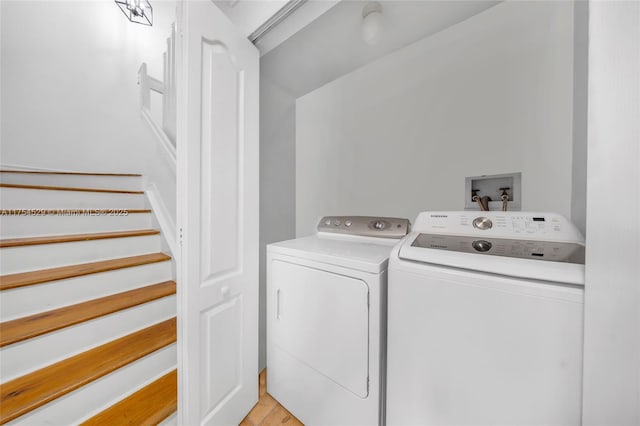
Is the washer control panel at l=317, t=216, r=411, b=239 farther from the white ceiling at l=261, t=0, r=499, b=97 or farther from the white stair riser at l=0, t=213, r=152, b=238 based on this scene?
the white stair riser at l=0, t=213, r=152, b=238

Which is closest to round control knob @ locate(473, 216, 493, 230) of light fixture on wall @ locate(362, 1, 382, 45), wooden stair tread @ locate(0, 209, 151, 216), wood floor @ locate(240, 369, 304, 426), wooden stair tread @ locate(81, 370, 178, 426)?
light fixture on wall @ locate(362, 1, 382, 45)

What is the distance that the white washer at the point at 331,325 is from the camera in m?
0.98

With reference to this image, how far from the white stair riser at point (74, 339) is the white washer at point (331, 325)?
94 centimetres

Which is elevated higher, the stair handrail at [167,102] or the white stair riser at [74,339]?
the stair handrail at [167,102]

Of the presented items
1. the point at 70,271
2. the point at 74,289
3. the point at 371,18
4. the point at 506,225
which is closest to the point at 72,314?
the point at 74,289

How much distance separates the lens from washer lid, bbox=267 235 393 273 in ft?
3.24

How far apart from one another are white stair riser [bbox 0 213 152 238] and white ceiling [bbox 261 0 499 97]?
186 cm

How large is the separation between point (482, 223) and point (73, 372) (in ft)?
7.00

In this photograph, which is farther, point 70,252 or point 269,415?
point 70,252

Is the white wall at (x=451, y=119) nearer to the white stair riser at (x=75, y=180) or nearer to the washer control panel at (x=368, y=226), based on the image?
the washer control panel at (x=368, y=226)

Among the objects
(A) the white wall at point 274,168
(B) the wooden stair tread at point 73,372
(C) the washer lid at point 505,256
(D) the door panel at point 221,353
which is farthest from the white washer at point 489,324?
(B) the wooden stair tread at point 73,372

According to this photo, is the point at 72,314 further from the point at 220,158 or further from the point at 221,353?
the point at 220,158

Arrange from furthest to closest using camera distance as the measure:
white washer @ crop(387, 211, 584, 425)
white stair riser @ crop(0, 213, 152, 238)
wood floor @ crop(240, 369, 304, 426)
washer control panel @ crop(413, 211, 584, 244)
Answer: white stair riser @ crop(0, 213, 152, 238), wood floor @ crop(240, 369, 304, 426), washer control panel @ crop(413, 211, 584, 244), white washer @ crop(387, 211, 584, 425)

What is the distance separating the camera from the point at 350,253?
1.15m
